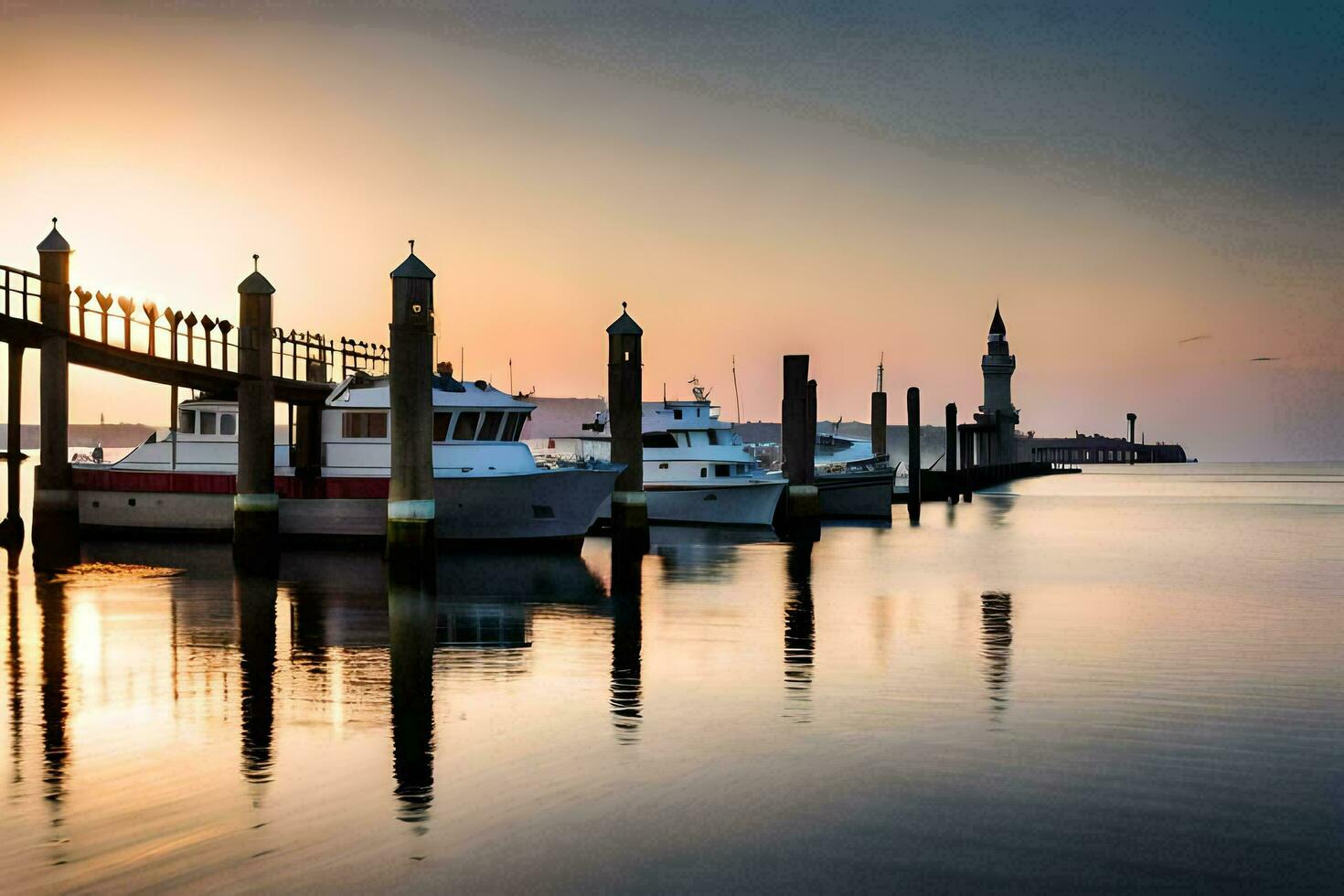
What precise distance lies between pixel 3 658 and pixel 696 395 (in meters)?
38.5

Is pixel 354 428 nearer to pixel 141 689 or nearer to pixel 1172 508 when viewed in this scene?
pixel 141 689

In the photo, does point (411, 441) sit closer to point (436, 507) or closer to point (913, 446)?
point (436, 507)

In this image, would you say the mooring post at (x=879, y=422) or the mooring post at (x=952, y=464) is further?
the mooring post at (x=952, y=464)

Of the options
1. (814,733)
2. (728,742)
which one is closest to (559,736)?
(728,742)

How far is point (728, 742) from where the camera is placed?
14383mm

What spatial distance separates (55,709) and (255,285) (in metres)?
20.1

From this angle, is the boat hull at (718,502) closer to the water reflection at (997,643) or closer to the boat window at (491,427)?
the boat window at (491,427)

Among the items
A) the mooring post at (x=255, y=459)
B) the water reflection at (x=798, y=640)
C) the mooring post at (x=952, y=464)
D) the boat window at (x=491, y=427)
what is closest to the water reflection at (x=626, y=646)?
the water reflection at (x=798, y=640)

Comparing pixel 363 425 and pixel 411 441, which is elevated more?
pixel 363 425

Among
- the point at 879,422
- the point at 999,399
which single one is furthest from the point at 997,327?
the point at 879,422

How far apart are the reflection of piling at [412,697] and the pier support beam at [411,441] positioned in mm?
849

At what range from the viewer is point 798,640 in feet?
73.7

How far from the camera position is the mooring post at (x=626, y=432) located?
37.4 meters

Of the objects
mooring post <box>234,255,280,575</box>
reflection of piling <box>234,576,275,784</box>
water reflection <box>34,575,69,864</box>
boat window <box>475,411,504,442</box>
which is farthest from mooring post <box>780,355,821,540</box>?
water reflection <box>34,575,69,864</box>
